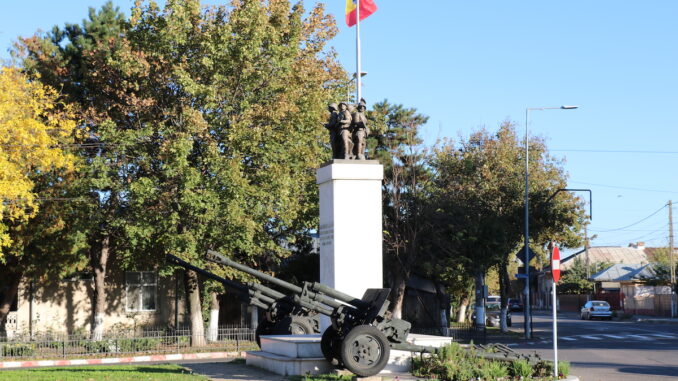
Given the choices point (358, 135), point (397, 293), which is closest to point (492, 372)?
point (358, 135)

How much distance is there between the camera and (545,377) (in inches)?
612

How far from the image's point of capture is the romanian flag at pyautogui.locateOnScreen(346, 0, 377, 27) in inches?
922

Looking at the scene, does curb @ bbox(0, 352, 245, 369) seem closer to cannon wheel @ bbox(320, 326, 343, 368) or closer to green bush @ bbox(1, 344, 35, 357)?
green bush @ bbox(1, 344, 35, 357)

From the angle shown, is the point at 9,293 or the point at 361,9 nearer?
the point at 361,9

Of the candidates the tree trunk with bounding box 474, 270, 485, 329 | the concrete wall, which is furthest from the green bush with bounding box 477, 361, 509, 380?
the tree trunk with bounding box 474, 270, 485, 329

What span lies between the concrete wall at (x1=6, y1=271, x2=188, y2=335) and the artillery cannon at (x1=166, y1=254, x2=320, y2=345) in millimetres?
14190

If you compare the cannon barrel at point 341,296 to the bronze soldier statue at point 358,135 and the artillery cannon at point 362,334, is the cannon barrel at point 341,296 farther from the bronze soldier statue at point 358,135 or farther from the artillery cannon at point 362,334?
the bronze soldier statue at point 358,135

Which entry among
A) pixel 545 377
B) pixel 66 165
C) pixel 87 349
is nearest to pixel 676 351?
pixel 545 377

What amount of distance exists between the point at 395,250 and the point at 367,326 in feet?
68.8

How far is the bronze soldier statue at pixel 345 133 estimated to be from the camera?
62.6 feet

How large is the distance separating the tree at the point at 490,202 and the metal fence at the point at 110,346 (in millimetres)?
11258

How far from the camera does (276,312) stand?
71.8ft

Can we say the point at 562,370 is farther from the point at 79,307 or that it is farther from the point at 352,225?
the point at 79,307

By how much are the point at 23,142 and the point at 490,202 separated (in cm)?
2336
